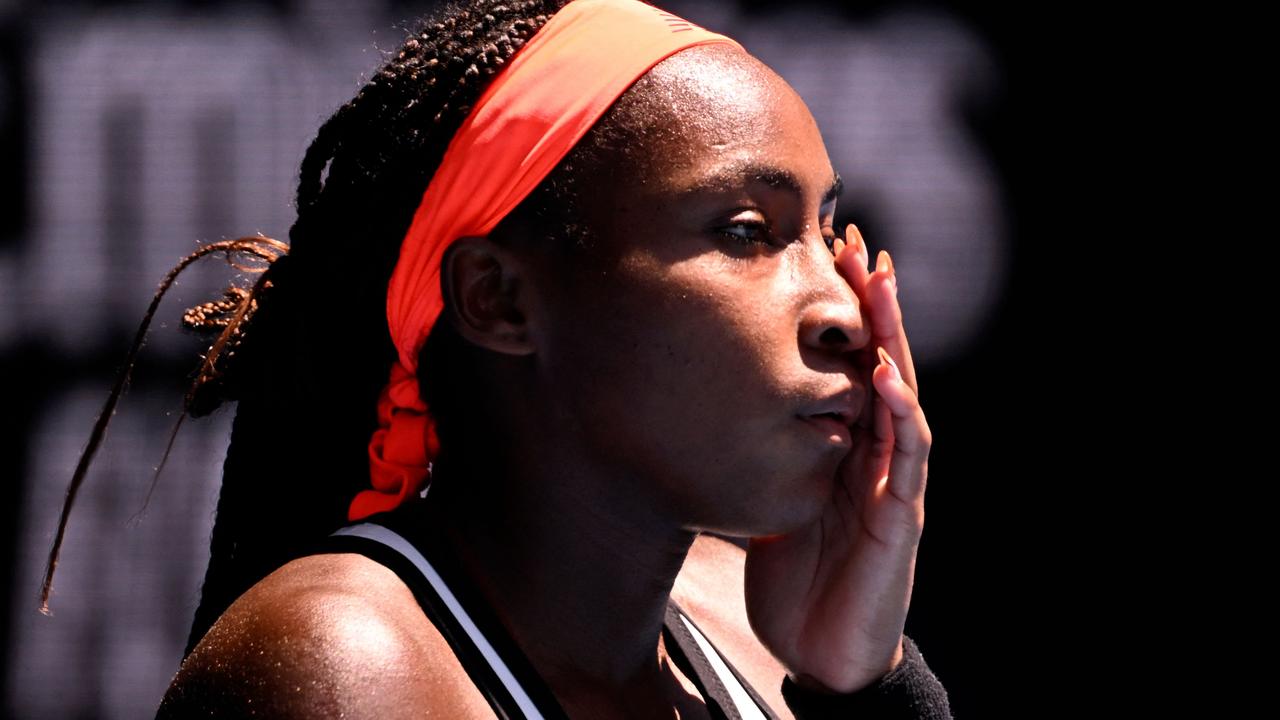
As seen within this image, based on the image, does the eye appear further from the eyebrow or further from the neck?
the neck

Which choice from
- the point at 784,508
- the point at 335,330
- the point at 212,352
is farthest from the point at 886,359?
the point at 212,352

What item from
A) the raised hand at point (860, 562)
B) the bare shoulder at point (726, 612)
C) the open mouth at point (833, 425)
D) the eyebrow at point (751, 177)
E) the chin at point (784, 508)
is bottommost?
the bare shoulder at point (726, 612)

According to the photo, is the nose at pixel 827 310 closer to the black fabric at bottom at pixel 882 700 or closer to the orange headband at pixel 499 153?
the orange headband at pixel 499 153

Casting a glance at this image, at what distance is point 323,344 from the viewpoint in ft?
6.06

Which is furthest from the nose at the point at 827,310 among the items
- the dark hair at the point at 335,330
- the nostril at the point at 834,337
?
the dark hair at the point at 335,330

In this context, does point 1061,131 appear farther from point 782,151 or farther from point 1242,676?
point 782,151

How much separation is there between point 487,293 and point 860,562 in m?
0.63

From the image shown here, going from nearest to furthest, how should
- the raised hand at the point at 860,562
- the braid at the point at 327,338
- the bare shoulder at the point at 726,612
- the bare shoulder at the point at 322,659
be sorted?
the bare shoulder at the point at 322,659 < the braid at the point at 327,338 < the raised hand at the point at 860,562 < the bare shoulder at the point at 726,612

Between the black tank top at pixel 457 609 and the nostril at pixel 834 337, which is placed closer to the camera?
the black tank top at pixel 457 609

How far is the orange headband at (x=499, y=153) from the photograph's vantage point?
168 centimetres

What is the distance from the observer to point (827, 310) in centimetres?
167

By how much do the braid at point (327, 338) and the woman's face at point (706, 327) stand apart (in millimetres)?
256

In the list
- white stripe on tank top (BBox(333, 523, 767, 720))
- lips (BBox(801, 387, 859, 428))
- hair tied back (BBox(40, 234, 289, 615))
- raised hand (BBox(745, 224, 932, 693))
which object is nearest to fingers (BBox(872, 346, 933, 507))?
raised hand (BBox(745, 224, 932, 693))

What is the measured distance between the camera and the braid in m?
1.80
